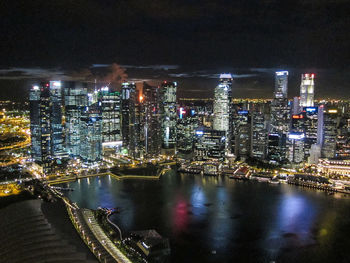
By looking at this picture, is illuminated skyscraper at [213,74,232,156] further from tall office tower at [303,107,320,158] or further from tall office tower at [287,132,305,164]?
tall office tower at [287,132,305,164]

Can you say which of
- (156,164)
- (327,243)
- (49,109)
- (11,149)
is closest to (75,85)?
(49,109)

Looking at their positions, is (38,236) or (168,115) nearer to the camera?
(38,236)

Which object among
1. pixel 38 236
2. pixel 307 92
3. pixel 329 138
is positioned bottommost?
pixel 38 236

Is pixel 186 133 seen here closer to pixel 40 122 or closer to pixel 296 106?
pixel 40 122

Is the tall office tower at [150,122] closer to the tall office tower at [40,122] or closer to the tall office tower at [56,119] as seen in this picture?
the tall office tower at [56,119]

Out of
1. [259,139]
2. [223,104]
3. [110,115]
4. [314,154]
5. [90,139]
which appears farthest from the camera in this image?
[223,104]

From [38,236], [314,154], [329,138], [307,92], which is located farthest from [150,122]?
[38,236]

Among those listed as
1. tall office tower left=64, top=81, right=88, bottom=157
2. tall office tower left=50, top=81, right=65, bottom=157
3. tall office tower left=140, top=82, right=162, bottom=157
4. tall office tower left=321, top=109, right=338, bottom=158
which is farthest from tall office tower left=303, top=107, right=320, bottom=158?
tall office tower left=50, top=81, right=65, bottom=157

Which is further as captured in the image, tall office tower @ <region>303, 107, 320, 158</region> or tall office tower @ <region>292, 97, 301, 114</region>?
tall office tower @ <region>292, 97, 301, 114</region>
